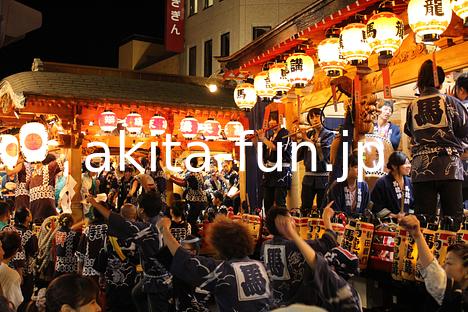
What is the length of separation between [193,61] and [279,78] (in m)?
24.1

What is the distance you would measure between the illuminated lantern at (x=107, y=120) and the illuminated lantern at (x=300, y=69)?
835 cm

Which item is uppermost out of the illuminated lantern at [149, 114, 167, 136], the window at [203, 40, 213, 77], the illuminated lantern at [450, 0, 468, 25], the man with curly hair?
the window at [203, 40, 213, 77]

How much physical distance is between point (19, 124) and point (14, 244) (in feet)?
48.6

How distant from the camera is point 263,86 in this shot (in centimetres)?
1287

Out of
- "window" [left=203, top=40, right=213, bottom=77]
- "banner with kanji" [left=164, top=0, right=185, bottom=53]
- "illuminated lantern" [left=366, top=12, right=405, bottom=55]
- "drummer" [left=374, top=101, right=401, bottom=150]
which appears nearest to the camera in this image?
"illuminated lantern" [left=366, top=12, right=405, bottom=55]

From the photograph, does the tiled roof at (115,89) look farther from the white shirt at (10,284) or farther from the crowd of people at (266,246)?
the white shirt at (10,284)

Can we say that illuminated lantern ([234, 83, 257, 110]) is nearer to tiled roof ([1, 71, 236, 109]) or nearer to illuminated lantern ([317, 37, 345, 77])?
illuminated lantern ([317, 37, 345, 77])

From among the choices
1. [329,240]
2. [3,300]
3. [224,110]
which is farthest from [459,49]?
[224,110]

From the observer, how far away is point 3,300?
13.5 ft

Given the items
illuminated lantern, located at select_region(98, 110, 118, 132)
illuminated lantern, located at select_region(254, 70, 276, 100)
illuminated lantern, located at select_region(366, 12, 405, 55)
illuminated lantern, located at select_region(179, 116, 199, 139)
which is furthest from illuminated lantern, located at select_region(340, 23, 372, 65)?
illuminated lantern, located at select_region(98, 110, 118, 132)

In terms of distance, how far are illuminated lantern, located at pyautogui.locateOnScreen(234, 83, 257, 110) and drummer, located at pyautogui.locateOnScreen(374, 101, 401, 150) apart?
3.16m

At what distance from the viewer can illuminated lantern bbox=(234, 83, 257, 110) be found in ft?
45.5

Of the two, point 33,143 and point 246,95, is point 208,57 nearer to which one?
point 246,95

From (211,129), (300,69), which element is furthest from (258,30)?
(300,69)
